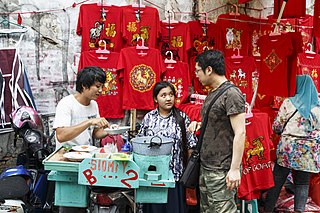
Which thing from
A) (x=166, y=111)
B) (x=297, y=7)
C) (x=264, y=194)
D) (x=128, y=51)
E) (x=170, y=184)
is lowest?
(x=264, y=194)

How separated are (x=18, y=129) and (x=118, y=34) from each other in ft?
6.59

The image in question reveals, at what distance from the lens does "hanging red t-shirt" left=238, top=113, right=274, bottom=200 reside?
16.8ft

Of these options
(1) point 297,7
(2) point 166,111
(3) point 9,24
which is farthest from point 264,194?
(3) point 9,24

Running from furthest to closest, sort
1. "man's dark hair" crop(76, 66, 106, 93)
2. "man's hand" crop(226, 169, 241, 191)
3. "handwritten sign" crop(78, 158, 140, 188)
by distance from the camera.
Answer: "man's dark hair" crop(76, 66, 106, 93), "man's hand" crop(226, 169, 241, 191), "handwritten sign" crop(78, 158, 140, 188)

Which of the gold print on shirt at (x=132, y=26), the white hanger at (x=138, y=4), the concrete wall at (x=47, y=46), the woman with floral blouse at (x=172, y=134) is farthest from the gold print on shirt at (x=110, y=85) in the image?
the woman with floral blouse at (x=172, y=134)

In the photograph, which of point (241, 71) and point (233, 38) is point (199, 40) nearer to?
point (233, 38)

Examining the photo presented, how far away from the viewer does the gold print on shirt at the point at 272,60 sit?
18.5 feet

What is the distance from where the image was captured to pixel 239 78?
6.61 meters

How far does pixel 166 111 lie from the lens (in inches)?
187

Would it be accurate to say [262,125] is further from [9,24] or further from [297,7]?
[9,24]

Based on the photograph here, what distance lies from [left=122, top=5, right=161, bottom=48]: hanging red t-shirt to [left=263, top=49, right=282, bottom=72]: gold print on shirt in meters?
1.62

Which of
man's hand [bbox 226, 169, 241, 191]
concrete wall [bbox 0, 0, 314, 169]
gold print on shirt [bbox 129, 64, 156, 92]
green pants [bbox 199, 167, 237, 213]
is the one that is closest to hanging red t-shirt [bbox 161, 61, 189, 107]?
gold print on shirt [bbox 129, 64, 156, 92]

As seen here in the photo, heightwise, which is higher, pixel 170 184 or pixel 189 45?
pixel 189 45

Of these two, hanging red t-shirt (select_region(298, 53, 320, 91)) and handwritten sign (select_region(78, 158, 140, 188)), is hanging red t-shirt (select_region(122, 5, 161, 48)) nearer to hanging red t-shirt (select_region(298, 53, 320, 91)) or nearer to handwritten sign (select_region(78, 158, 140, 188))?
hanging red t-shirt (select_region(298, 53, 320, 91))
